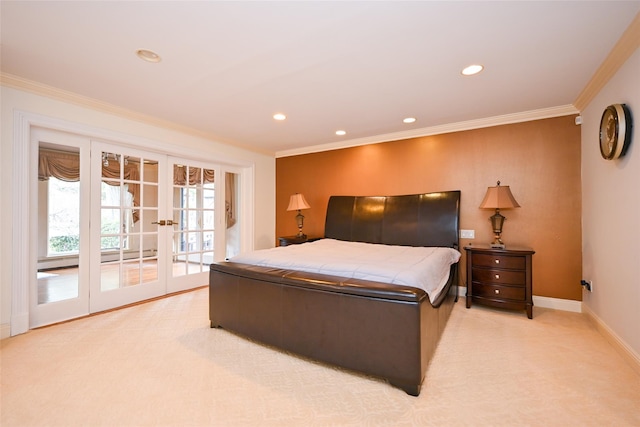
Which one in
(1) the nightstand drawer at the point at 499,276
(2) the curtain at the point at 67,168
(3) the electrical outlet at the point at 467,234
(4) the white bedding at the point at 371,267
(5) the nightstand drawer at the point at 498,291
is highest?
(2) the curtain at the point at 67,168

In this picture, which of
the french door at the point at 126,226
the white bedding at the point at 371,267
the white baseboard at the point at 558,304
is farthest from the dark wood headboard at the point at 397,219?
the french door at the point at 126,226

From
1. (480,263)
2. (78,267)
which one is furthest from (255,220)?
(480,263)

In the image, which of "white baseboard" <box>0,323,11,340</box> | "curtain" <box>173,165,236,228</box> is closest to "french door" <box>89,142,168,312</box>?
"curtain" <box>173,165,236,228</box>

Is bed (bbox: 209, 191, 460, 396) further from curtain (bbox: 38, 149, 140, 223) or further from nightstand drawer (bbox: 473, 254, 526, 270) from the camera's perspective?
curtain (bbox: 38, 149, 140, 223)

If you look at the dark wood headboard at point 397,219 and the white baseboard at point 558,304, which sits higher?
the dark wood headboard at point 397,219

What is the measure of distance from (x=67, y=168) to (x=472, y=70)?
4.03 meters

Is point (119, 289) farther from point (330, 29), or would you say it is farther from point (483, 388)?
point (483, 388)

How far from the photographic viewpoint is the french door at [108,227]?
2756mm

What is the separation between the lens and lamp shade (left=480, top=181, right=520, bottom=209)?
2.97m

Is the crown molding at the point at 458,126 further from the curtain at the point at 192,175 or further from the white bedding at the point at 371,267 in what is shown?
the white bedding at the point at 371,267

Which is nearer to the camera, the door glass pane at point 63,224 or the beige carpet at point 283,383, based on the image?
the beige carpet at point 283,383

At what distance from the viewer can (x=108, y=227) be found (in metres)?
3.14

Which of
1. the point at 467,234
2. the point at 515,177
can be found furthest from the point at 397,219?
the point at 515,177

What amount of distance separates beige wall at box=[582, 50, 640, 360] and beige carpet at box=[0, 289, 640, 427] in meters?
0.31
